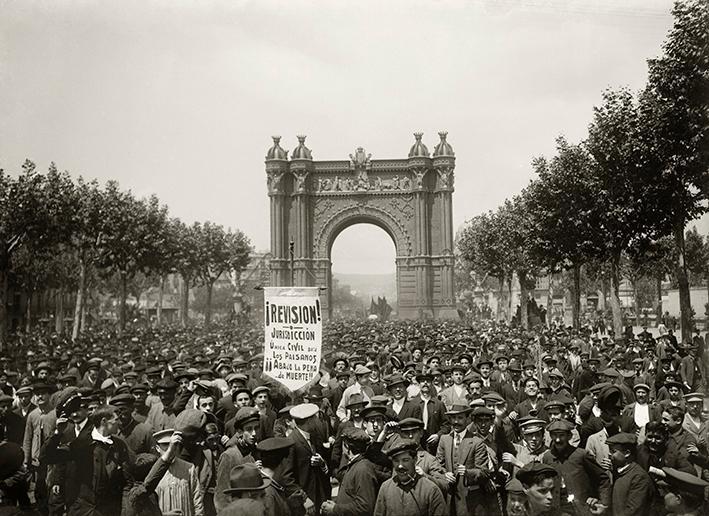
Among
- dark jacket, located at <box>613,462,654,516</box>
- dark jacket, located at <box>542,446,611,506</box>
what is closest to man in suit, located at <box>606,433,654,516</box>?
dark jacket, located at <box>613,462,654,516</box>

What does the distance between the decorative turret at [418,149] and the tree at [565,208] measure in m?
28.5

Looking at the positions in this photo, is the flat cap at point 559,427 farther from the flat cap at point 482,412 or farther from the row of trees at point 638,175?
the row of trees at point 638,175

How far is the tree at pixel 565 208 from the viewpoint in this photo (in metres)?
24.0

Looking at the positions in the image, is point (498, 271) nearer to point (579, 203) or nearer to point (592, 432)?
point (579, 203)

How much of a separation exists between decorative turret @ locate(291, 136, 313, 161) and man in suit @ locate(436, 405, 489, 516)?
4972 centimetres

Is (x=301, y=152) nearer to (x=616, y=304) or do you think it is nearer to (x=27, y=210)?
(x=27, y=210)

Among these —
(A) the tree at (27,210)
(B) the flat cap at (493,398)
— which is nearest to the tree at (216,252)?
(A) the tree at (27,210)

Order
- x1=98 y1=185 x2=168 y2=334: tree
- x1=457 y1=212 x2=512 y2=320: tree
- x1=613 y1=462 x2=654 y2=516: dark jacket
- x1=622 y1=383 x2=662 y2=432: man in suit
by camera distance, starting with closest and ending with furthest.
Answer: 1. x1=613 y1=462 x2=654 y2=516: dark jacket
2. x1=622 y1=383 x2=662 y2=432: man in suit
3. x1=98 y1=185 x2=168 y2=334: tree
4. x1=457 y1=212 x2=512 y2=320: tree

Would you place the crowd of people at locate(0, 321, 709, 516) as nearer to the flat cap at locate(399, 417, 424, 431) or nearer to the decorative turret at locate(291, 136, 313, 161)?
the flat cap at locate(399, 417, 424, 431)

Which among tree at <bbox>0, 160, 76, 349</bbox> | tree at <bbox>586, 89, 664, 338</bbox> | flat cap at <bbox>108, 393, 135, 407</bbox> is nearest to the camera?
flat cap at <bbox>108, 393, 135, 407</bbox>

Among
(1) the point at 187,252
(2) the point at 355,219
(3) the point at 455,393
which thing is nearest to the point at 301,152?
(2) the point at 355,219

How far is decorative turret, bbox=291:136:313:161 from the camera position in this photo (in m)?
55.4

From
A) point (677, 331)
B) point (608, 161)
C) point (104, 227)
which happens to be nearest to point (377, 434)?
point (608, 161)

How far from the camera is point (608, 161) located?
70.0ft
